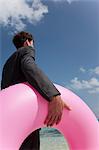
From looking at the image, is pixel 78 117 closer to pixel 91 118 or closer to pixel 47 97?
pixel 91 118

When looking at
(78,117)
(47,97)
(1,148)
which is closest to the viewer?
(1,148)

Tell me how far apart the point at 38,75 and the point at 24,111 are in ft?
0.75

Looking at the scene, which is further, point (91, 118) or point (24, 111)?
point (91, 118)

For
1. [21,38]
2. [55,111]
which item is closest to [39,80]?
[55,111]

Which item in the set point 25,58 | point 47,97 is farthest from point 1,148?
point 25,58

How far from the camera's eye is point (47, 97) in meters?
2.51

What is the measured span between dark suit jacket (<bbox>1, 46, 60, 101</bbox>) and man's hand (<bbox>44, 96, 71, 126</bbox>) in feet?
0.12

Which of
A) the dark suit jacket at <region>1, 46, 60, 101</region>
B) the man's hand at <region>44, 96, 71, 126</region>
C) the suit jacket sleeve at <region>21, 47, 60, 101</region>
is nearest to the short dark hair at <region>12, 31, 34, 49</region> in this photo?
the dark suit jacket at <region>1, 46, 60, 101</region>

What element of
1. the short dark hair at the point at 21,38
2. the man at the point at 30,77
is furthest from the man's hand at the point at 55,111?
the short dark hair at the point at 21,38

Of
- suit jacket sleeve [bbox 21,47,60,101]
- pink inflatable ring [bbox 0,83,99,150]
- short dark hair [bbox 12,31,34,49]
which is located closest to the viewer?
pink inflatable ring [bbox 0,83,99,150]

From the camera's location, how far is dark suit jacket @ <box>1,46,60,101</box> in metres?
2.51

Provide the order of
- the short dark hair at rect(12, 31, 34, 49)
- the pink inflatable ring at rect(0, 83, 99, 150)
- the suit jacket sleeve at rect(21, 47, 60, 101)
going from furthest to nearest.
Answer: the short dark hair at rect(12, 31, 34, 49), the suit jacket sleeve at rect(21, 47, 60, 101), the pink inflatable ring at rect(0, 83, 99, 150)

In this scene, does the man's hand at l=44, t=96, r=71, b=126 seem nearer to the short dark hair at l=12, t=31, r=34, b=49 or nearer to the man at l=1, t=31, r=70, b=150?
the man at l=1, t=31, r=70, b=150

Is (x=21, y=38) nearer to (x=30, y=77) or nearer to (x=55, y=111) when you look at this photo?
(x=30, y=77)
